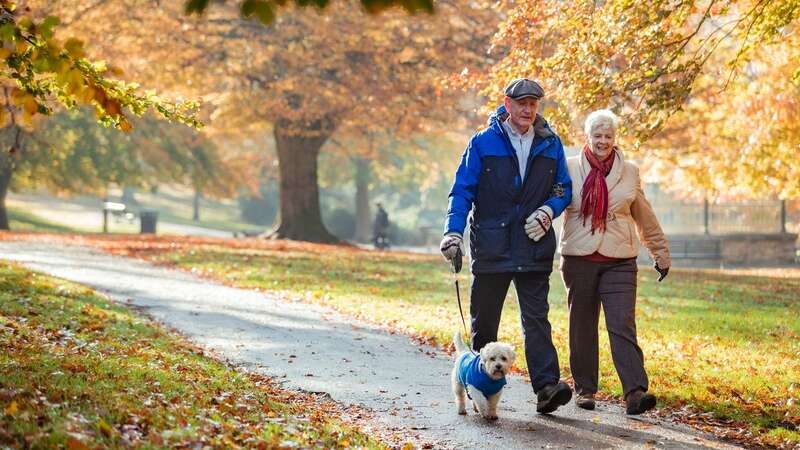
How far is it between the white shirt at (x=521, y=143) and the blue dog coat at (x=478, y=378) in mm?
1228

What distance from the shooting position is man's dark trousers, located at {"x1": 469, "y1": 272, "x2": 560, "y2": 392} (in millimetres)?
6910

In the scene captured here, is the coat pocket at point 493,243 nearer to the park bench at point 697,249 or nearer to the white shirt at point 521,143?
the white shirt at point 521,143

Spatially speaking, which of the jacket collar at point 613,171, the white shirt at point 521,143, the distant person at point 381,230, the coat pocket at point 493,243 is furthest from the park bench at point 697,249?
the coat pocket at point 493,243

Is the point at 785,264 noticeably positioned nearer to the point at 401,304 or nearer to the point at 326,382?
the point at 401,304

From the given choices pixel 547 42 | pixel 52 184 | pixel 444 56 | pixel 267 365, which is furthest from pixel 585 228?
pixel 52 184

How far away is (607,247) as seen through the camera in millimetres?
7145

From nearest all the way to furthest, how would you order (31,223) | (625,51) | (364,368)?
(364,368)
(625,51)
(31,223)

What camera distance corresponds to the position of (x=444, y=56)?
26.6 m

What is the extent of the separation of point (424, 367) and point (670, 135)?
20723 mm

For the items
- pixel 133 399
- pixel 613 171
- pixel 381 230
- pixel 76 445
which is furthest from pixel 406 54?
pixel 76 445

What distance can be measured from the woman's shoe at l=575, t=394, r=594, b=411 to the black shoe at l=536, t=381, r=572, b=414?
1.40 feet

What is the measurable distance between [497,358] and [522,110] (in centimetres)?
160

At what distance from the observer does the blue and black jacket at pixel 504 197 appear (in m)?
6.80

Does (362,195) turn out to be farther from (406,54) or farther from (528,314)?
(528,314)
